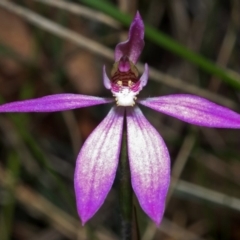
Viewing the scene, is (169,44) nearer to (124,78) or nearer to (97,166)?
(124,78)

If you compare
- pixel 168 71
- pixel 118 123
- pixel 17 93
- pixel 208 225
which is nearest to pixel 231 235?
pixel 208 225

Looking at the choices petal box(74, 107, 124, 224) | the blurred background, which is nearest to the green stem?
the blurred background

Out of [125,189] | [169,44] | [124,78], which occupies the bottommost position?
[125,189]

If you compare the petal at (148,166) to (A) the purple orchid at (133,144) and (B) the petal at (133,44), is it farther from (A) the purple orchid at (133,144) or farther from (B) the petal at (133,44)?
(B) the petal at (133,44)

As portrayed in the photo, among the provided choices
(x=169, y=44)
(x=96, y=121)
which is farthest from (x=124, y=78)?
(x=96, y=121)

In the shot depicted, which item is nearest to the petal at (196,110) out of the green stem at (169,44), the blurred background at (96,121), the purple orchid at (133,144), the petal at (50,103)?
the purple orchid at (133,144)

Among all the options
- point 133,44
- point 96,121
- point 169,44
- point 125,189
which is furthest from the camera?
point 96,121

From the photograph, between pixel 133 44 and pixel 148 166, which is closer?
pixel 148 166

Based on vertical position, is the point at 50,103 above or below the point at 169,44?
below
